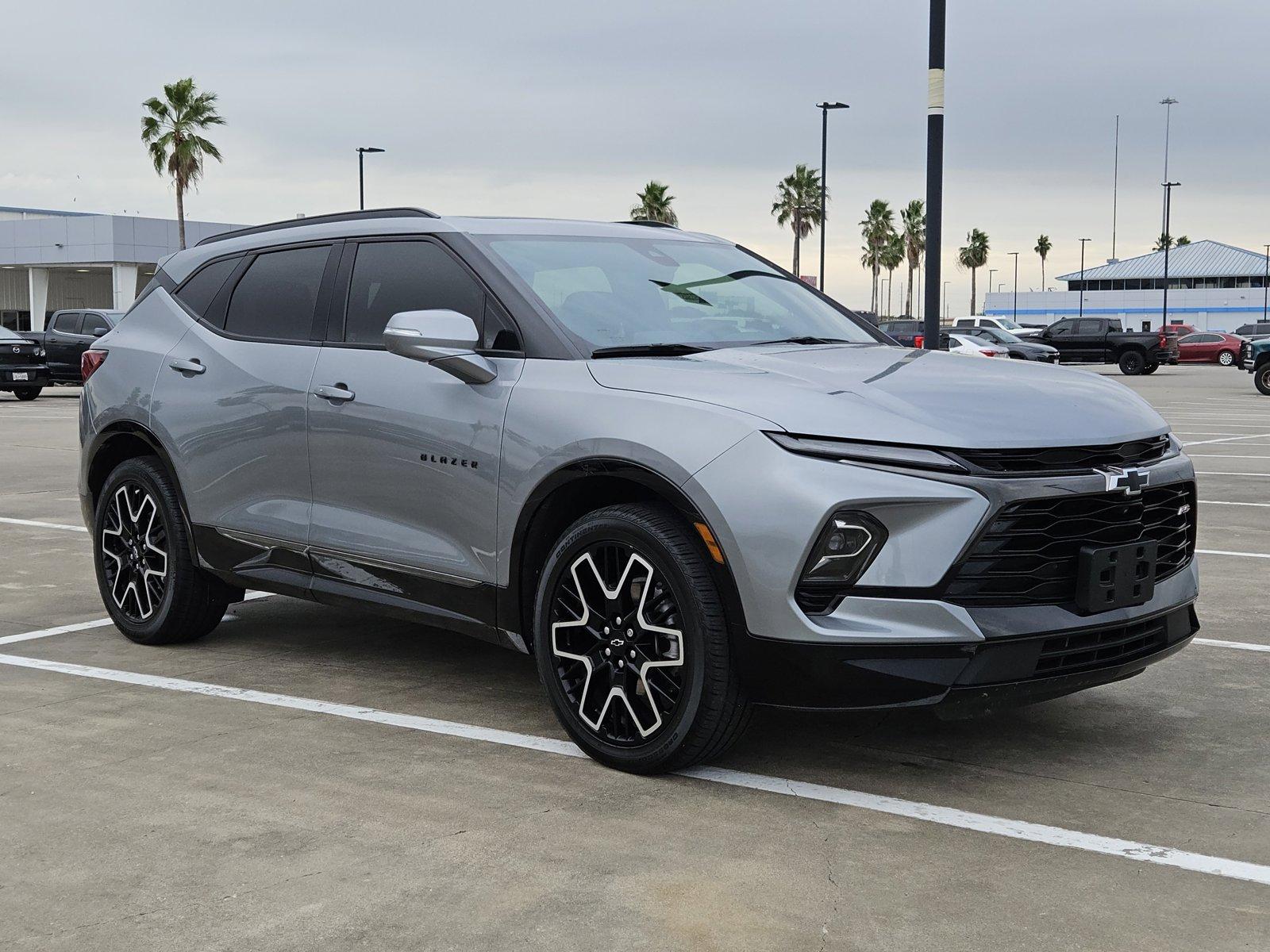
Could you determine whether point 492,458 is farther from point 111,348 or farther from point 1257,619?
point 1257,619

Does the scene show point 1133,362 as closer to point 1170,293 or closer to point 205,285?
point 205,285

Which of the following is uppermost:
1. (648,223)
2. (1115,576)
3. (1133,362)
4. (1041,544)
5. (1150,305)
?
(1150,305)

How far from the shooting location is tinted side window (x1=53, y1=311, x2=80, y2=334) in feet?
99.2

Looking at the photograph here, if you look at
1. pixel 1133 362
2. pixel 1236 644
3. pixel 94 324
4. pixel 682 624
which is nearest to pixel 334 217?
pixel 682 624

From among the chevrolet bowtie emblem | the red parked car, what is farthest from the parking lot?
the red parked car

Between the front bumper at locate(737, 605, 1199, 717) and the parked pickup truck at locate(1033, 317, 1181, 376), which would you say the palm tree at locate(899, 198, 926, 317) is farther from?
the front bumper at locate(737, 605, 1199, 717)

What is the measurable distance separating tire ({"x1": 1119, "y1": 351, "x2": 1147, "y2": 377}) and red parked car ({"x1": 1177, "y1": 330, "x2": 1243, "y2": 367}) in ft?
29.4

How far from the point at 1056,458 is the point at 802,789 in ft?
4.05

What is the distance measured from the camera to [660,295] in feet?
17.4

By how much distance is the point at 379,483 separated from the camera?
5.25 m

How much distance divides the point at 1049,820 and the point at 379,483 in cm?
258

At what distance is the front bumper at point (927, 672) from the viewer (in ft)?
13.2

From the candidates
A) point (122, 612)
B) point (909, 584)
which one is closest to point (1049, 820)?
point (909, 584)

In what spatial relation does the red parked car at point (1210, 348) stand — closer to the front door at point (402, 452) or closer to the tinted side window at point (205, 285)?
the tinted side window at point (205, 285)
